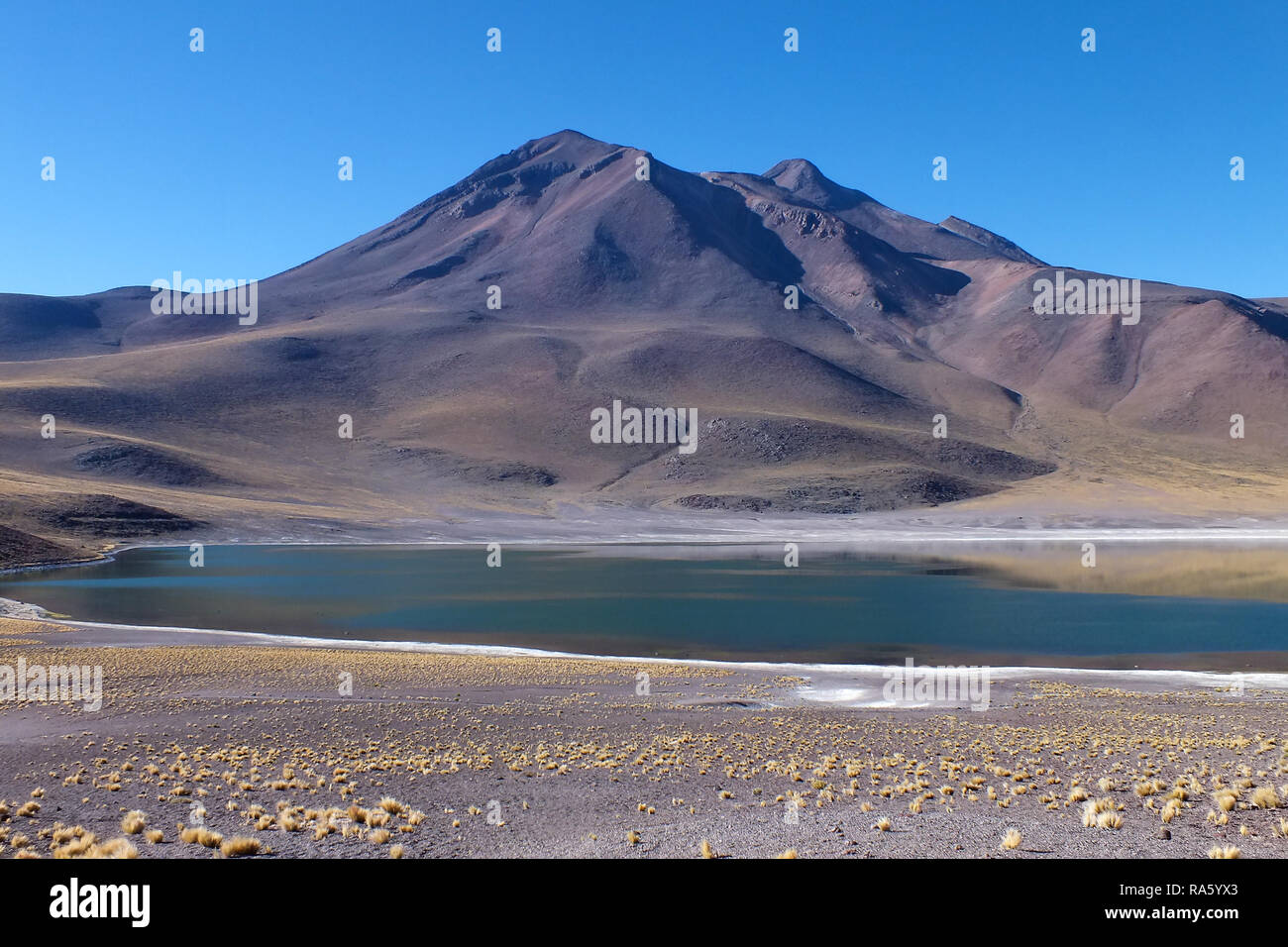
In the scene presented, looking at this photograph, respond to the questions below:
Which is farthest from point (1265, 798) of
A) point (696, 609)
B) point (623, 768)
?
point (696, 609)

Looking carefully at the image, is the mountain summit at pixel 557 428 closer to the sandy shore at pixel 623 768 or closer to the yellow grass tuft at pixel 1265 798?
the sandy shore at pixel 623 768

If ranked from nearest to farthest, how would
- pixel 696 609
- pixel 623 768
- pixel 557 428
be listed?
pixel 623 768 < pixel 696 609 < pixel 557 428

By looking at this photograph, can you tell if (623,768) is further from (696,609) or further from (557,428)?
(557,428)

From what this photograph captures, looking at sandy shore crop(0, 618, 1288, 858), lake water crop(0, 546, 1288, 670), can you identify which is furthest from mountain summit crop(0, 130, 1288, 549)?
sandy shore crop(0, 618, 1288, 858)

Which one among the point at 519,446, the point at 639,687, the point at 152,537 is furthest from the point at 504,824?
the point at 519,446

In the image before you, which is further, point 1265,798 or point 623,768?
point 623,768

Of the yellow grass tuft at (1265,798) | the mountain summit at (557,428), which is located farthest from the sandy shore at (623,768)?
the mountain summit at (557,428)

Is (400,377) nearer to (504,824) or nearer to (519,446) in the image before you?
(519,446)
